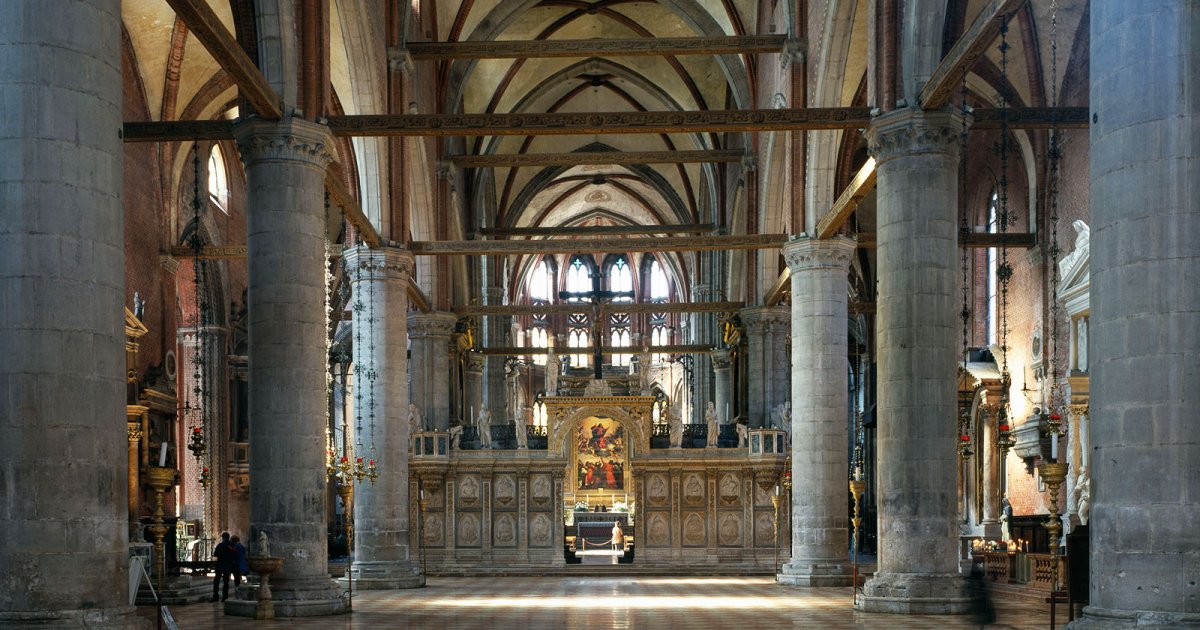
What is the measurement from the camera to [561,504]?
36.6 meters

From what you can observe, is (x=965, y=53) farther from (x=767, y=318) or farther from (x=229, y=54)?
(x=767, y=318)

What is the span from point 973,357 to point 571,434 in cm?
1113

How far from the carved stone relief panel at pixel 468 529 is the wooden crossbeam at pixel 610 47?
505 inches

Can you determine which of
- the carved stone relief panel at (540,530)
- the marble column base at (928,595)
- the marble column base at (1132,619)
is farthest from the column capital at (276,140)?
the carved stone relief panel at (540,530)

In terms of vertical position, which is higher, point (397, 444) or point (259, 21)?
point (259, 21)

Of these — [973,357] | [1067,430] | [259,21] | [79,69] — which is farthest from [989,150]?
[79,69]

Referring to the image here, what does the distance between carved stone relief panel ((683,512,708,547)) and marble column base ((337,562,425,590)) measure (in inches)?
394

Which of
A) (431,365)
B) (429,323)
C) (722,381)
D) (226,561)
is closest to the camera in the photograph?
(226,561)

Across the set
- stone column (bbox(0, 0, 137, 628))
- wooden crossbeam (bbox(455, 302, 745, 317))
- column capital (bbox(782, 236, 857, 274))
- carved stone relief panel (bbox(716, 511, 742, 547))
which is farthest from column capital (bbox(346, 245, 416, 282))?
stone column (bbox(0, 0, 137, 628))

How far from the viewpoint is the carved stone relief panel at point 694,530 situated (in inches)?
1441

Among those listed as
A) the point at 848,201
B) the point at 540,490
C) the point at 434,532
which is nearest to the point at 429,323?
the point at 540,490

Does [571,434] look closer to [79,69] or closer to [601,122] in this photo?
[601,122]

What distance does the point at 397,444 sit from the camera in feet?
95.3

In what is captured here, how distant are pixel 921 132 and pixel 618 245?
10.9m
